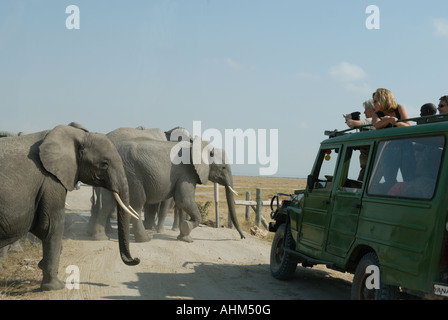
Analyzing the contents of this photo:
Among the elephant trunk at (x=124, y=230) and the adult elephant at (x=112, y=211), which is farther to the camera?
the adult elephant at (x=112, y=211)

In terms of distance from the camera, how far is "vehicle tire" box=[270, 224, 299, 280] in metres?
8.77

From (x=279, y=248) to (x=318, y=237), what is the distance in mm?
1875

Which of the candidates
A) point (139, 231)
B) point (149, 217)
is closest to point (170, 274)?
point (139, 231)

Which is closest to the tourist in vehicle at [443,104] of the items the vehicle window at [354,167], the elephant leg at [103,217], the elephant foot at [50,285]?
the vehicle window at [354,167]

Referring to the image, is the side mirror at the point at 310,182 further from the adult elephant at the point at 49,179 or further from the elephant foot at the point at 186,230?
the elephant foot at the point at 186,230

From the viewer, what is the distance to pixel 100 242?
12.4 metres

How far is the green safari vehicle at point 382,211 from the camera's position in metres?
5.04

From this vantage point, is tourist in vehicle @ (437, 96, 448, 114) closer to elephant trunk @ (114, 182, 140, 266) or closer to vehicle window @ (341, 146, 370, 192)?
vehicle window @ (341, 146, 370, 192)

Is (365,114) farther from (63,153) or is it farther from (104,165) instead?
(63,153)

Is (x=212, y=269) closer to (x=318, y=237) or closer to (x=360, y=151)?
(x=318, y=237)

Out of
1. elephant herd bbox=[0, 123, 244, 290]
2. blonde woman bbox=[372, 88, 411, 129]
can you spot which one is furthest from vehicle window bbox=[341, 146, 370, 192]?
elephant herd bbox=[0, 123, 244, 290]

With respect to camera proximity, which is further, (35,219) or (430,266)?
(35,219)

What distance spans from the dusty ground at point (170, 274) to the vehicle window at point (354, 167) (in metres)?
1.81
